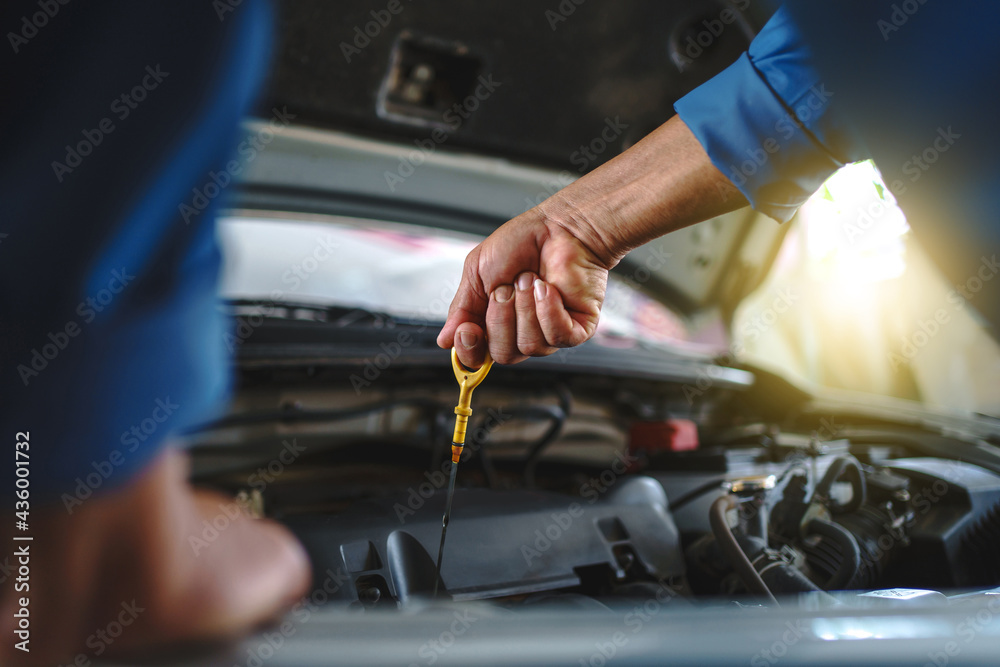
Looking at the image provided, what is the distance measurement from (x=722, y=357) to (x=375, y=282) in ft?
3.36

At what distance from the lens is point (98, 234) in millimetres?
370

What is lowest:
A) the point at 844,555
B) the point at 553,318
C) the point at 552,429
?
the point at 844,555

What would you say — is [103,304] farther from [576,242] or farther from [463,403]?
[576,242]

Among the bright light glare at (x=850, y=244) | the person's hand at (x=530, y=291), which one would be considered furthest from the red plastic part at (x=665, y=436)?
the bright light glare at (x=850, y=244)

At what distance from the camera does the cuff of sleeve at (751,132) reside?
814 mm

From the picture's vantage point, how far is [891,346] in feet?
11.5

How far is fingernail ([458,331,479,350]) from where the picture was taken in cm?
88

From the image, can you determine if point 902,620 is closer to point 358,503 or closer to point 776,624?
point 776,624

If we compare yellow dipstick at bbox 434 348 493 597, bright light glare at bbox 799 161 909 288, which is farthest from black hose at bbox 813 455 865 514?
bright light glare at bbox 799 161 909 288

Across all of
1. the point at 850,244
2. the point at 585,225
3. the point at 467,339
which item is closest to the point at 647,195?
the point at 585,225

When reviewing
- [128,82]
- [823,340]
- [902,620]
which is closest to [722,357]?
[902,620]

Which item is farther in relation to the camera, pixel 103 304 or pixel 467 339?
pixel 467 339

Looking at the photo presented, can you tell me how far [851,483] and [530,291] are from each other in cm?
75

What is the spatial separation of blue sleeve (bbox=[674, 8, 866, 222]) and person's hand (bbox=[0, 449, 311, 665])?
731 millimetres
